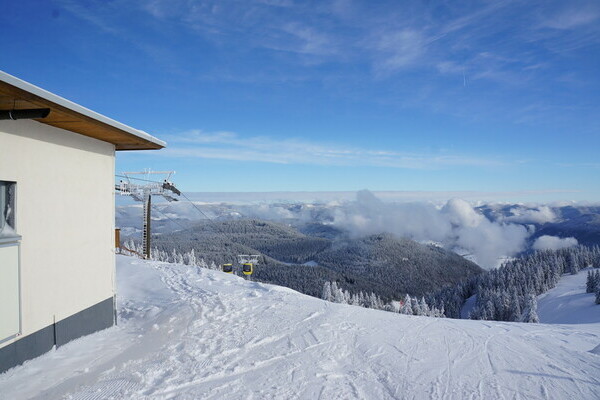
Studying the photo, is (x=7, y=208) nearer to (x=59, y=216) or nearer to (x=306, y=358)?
(x=59, y=216)

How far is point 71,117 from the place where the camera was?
5398mm

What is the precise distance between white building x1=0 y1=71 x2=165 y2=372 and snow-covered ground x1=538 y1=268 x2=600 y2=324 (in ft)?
210

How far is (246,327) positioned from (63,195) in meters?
4.53

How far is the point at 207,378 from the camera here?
4965 mm

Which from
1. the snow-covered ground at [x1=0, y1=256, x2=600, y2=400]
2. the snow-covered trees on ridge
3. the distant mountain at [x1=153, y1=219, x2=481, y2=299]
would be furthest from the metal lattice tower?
the distant mountain at [x1=153, y1=219, x2=481, y2=299]

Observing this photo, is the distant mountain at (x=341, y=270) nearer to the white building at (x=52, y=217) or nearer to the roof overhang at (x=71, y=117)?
the white building at (x=52, y=217)

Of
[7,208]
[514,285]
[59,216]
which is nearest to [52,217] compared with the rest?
[59,216]

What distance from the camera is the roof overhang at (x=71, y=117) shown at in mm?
4152

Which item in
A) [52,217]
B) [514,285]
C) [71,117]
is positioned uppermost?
[71,117]

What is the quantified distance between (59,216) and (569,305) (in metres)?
76.7

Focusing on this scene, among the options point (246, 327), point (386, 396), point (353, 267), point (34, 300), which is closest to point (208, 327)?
point (246, 327)

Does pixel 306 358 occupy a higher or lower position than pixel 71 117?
lower

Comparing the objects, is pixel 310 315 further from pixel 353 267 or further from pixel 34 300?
pixel 353 267

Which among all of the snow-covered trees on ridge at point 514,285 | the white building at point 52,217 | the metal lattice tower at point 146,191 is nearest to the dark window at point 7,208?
the white building at point 52,217
